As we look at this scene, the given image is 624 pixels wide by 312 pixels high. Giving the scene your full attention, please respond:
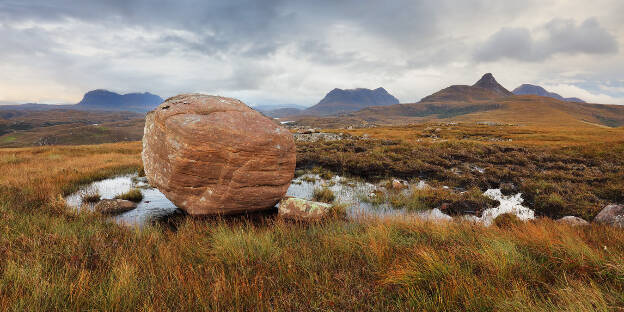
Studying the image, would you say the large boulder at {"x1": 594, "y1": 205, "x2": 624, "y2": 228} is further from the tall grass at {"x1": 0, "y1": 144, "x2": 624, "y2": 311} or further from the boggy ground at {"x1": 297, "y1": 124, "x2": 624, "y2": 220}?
the tall grass at {"x1": 0, "y1": 144, "x2": 624, "y2": 311}

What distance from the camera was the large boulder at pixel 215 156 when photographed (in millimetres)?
8469

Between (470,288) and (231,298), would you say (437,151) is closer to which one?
(470,288)

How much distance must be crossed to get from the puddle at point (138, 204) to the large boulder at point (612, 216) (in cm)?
1482

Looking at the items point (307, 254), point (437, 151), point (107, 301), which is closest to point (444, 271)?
point (307, 254)

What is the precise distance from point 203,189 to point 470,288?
8.39m

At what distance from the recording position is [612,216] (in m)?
7.95

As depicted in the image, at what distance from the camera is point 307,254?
17.0 ft

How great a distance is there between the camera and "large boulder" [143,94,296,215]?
27.8ft

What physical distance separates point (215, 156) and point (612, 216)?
44.1 feet

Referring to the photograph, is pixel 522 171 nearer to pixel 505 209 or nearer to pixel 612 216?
pixel 505 209

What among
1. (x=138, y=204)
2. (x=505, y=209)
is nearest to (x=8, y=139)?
(x=138, y=204)

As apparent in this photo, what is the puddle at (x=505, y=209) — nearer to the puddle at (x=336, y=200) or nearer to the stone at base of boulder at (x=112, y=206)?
the puddle at (x=336, y=200)

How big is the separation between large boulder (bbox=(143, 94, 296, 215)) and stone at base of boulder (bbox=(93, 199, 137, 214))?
1551 millimetres

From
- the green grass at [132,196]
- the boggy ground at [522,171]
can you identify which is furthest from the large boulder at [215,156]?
the boggy ground at [522,171]
